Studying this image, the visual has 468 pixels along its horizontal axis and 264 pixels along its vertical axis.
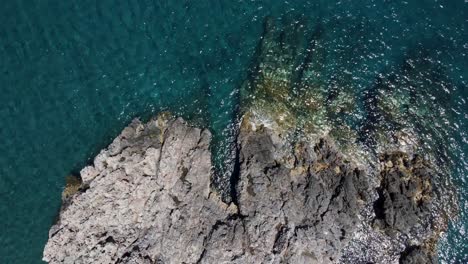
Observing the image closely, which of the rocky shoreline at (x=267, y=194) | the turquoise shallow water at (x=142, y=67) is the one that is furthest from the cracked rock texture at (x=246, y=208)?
the turquoise shallow water at (x=142, y=67)

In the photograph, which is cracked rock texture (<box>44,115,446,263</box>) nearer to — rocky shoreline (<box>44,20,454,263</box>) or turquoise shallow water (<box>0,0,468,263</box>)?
rocky shoreline (<box>44,20,454,263</box>)

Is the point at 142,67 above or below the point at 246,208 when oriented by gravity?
above

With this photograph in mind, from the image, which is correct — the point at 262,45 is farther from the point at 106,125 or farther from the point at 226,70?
the point at 106,125

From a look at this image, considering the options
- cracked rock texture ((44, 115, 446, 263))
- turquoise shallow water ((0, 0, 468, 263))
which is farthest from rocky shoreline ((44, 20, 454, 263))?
turquoise shallow water ((0, 0, 468, 263))

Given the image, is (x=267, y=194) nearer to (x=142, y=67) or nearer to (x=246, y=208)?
(x=246, y=208)

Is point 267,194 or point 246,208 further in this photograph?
point 267,194

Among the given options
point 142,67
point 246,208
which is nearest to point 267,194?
point 246,208

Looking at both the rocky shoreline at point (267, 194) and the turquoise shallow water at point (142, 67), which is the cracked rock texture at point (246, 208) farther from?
the turquoise shallow water at point (142, 67)
